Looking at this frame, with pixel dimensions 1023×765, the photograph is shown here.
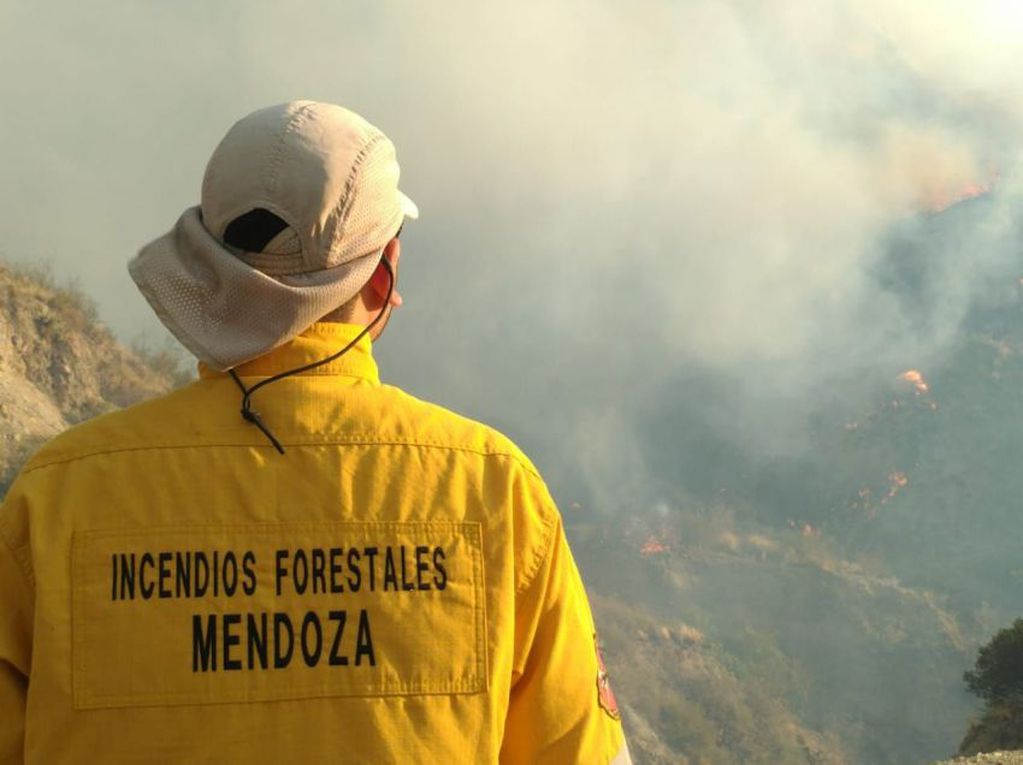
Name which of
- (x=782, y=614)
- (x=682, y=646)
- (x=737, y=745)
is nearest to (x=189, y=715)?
(x=737, y=745)

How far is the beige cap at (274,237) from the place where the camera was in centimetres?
189

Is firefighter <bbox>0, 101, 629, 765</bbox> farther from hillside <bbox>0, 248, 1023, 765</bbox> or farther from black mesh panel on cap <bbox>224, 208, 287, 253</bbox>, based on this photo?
hillside <bbox>0, 248, 1023, 765</bbox>

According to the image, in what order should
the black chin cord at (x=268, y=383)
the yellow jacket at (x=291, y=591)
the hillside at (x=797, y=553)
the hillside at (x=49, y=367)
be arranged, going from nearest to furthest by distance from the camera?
the yellow jacket at (x=291, y=591) → the black chin cord at (x=268, y=383) → the hillside at (x=49, y=367) → the hillside at (x=797, y=553)

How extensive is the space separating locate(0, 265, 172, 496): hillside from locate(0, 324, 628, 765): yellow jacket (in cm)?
1975

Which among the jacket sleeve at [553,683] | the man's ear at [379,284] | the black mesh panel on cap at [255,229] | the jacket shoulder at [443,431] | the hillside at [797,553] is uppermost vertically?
the black mesh panel on cap at [255,229]

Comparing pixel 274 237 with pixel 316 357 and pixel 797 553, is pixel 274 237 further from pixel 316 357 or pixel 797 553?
pixel 797 553

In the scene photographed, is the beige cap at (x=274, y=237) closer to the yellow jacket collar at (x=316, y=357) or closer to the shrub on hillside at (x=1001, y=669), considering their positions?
the yellow jacket collar at (x=316, y=357)

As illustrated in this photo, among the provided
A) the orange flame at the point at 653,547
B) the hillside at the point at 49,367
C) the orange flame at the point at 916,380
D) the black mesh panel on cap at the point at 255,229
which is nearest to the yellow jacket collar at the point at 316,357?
the black mesh panel on cap at the point at 255,229

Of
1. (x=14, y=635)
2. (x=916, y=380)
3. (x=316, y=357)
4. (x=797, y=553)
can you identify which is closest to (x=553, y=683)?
(x=316, y=357)

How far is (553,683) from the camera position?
1.86 m

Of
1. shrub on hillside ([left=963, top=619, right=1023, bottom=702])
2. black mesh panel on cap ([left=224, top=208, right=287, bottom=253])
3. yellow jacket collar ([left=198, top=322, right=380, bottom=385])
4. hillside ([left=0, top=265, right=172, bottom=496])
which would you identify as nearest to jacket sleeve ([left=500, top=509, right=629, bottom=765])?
yellow jacket collar ([left=198, top=322, right=380, bottom=385])

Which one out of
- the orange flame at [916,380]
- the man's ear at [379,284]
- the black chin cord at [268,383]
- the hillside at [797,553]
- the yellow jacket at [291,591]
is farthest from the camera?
the orange flame at [916,380]

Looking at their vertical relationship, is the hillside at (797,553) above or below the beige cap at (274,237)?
below

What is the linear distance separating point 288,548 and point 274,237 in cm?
50
